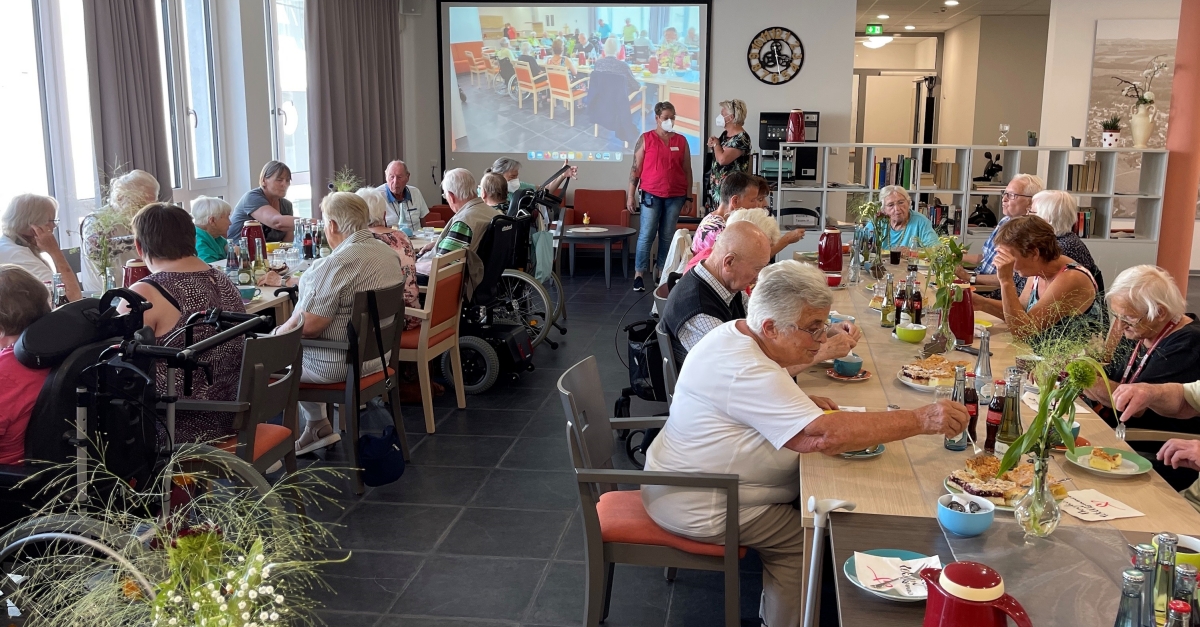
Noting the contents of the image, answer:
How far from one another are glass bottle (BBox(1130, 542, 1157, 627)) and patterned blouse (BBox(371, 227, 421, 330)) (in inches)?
146

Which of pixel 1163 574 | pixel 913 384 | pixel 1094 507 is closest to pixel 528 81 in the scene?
pixel 913 384

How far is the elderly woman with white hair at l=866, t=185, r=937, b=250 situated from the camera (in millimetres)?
5719

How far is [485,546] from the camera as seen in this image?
3.45 m

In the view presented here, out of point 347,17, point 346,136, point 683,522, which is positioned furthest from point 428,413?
point 347,17

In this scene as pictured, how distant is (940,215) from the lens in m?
8.55

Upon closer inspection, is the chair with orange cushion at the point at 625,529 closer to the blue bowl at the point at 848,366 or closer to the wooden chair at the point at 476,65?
the blue bowl at the point at 848,366

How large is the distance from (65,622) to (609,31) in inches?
390

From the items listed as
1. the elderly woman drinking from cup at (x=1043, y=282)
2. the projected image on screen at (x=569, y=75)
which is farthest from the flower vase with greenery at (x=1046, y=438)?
the projected image on screen at (x=569, y=75)

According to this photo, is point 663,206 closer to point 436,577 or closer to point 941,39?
point 436,577

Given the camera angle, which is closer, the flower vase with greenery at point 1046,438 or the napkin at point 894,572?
Result: the napkin at point 894,572

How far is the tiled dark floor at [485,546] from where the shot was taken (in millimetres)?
2979

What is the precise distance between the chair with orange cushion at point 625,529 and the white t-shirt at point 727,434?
0.05 m

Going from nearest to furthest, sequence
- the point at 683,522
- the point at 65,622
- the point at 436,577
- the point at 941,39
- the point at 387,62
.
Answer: the point at 65,622, the point at 683,522, the point at 436,577, the point at 387,62, the point at 941,39

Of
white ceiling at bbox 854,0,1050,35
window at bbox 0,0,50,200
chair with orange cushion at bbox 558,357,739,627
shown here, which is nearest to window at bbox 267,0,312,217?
window at bbox 0,0,50,200
